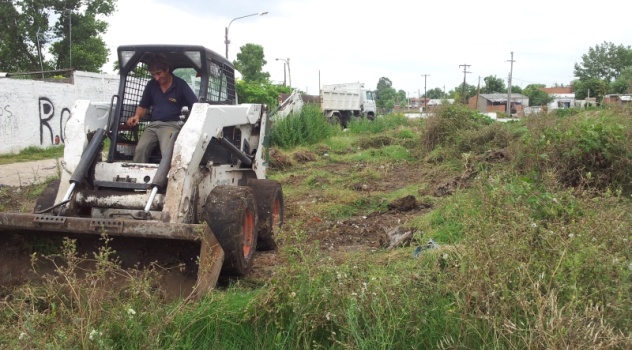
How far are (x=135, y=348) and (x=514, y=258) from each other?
2422 mm

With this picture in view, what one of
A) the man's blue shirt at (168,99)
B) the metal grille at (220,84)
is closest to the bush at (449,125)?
the metal grille at (220,84)

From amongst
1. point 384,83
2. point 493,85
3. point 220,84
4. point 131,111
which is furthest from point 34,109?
point 384,83

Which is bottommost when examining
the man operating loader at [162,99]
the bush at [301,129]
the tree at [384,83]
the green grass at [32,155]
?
the green grass at [32,155]

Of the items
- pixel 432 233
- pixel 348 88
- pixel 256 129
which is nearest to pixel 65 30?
pixel 348 88

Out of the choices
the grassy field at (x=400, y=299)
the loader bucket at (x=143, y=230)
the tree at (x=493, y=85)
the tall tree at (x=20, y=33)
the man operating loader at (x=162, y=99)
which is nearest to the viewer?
the grassy field at (x=400, y=299)

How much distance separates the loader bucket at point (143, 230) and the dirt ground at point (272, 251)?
0.67 feet

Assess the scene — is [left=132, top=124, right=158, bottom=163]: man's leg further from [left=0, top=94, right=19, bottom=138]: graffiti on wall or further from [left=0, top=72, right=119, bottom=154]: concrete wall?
[left=0, top=94, right=19, bottom=138]: graffiti on wall

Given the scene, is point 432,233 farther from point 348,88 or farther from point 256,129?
point 348,88

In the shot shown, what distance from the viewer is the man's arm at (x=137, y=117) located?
6.03 meters

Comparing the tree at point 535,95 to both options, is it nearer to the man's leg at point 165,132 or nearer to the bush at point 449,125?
the bush at point 449,125

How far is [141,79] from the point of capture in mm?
6496

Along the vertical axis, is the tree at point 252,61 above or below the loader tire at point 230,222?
above

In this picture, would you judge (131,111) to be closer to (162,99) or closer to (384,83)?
(162,99)

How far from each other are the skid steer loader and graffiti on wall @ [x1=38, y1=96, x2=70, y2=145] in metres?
13.3
